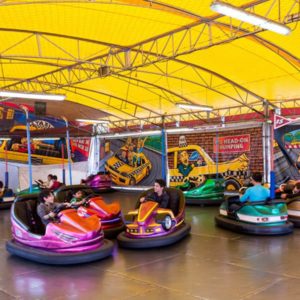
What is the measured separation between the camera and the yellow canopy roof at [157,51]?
17.1 feet

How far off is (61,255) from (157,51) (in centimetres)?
391

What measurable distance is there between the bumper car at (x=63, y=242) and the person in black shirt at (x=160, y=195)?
100 cm

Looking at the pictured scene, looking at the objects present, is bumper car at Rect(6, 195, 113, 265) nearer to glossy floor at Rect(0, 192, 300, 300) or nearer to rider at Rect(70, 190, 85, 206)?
glossy floor at Rect(0, 192, 300, 300)

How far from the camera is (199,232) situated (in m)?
5.20

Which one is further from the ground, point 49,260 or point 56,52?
point 56,52

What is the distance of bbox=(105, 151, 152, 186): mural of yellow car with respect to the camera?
40.8ft

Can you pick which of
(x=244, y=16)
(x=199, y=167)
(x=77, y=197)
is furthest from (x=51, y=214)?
(x=199, y=167)

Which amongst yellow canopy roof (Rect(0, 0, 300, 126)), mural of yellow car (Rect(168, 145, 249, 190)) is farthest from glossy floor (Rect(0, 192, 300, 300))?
mural of yellow car (Rect(168, 145, 249, 190))

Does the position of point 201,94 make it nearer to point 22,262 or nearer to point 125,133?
point 125,133

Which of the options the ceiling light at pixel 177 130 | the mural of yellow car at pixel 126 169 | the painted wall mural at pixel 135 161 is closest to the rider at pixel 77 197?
the ceiling light at pixel 177 130

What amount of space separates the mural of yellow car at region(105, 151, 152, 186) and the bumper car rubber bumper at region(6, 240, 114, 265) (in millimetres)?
8395

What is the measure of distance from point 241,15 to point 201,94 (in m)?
5.72

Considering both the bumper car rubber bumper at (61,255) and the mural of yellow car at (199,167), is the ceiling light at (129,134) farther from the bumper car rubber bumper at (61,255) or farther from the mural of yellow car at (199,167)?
the bumper car rubber bumper at (61,255)

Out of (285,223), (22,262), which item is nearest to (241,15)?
(285,223)
